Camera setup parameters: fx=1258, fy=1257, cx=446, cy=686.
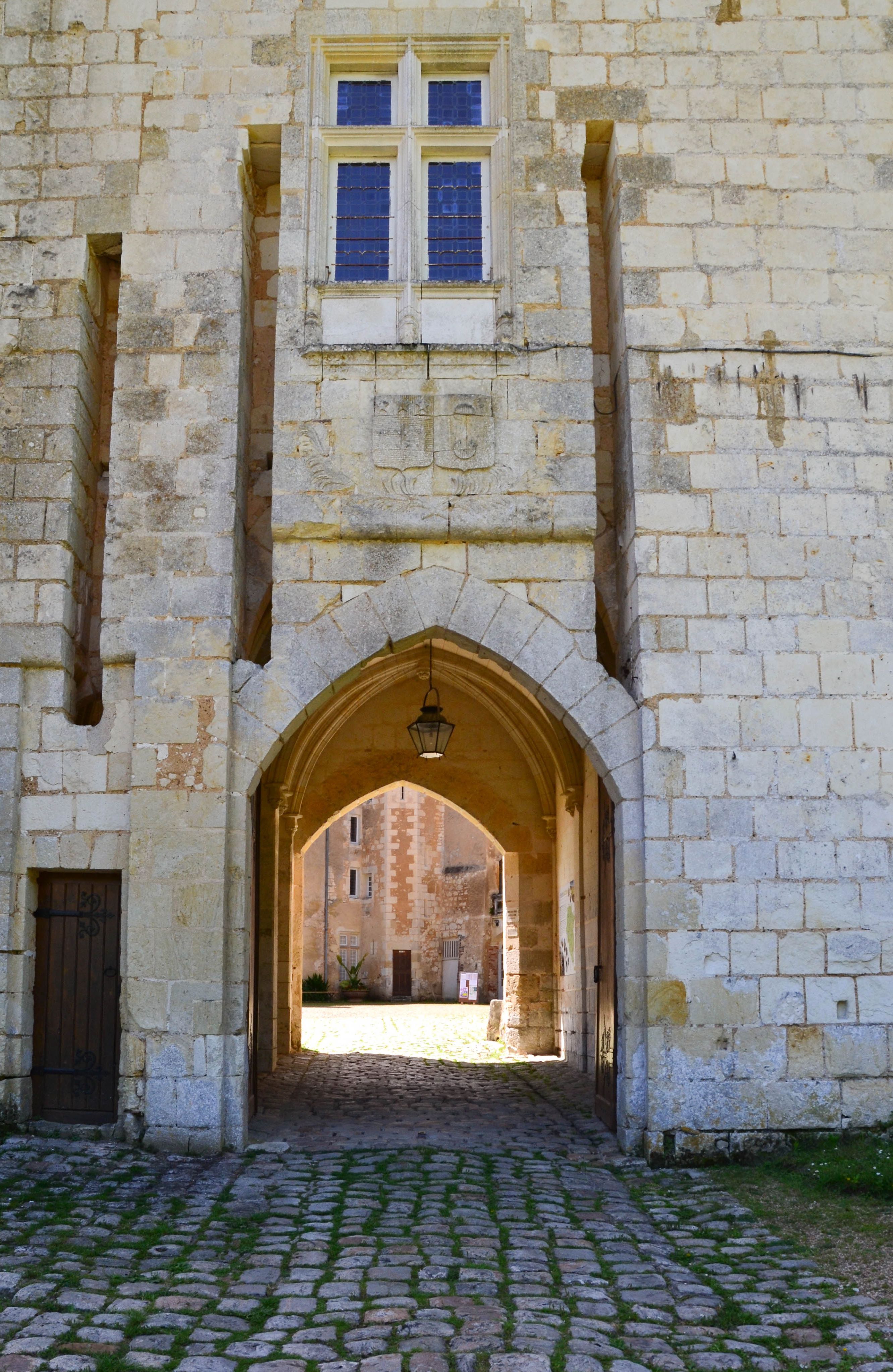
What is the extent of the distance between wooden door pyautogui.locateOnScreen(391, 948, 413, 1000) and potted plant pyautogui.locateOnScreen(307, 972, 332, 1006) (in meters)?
1.74

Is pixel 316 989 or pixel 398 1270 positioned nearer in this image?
pixel 398 1270

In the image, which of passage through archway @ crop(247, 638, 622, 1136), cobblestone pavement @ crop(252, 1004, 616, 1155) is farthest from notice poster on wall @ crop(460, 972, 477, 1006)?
passage through archway @ crop(247, 638, 622, 1136)

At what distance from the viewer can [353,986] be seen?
26.8 meters

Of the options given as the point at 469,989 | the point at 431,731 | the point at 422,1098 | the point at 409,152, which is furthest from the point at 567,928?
the point at 469,989

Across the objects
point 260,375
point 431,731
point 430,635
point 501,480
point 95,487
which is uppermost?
point 260,375

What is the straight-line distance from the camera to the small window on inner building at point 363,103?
7156mm

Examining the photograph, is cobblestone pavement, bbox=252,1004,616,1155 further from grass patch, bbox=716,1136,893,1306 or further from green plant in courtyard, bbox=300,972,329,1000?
green plant in courtyard, bbox=300,972,329,1000

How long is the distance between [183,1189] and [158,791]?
Answer: 1872mm

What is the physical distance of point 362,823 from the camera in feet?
98.9

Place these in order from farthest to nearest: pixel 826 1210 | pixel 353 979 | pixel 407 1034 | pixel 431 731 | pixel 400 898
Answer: pixel 400 898 → pixel 353 979 → pixel 407 1034 → pixel 431 731 → pixel 826 1210

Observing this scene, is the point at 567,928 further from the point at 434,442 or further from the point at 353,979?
the point at 353,979

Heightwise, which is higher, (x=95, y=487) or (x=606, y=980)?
(x=95, y=487)

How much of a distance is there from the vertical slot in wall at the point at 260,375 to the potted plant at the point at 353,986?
2029 cm

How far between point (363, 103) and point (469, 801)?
624 cm
